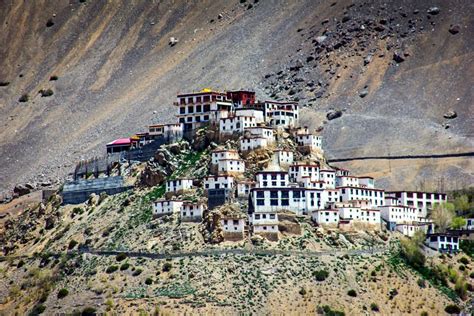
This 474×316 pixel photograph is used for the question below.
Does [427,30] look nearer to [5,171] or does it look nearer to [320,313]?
[5,171]

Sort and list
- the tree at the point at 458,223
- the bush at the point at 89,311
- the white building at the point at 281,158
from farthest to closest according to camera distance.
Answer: the tree at the point at 458,223, the white building at the point at 281,158, the bush at the point at 89,311

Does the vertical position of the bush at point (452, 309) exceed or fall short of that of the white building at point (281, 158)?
it falls short

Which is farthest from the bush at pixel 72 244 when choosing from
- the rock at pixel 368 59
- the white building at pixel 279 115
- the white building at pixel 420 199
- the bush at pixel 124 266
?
the rock at pixel 368 59

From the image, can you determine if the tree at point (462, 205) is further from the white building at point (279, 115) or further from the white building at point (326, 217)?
the white building at point (279, 115)

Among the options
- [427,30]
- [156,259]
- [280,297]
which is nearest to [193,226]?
[156,259]

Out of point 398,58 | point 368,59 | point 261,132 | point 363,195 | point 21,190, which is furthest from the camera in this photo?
point 368,59

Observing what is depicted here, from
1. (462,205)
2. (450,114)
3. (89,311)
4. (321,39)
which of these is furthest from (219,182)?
(321,39)

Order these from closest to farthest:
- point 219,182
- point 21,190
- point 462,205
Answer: point 219,182 → point 462,205 → point 21,190

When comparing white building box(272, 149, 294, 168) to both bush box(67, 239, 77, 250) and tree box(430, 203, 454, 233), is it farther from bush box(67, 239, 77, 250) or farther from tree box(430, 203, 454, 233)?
bush box(67, 239, 77, 250)

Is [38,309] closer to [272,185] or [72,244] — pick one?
[72,244]
